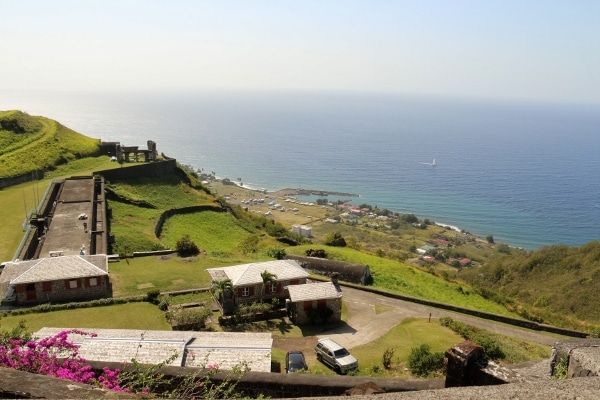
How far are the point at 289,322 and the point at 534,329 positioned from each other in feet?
51.7

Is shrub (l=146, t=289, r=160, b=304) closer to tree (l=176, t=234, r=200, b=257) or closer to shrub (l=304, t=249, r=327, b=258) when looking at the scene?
tree (l=176, t=234, r=200, b=257)

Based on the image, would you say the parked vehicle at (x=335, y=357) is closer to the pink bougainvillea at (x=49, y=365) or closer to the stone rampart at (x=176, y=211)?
the pink bougainvillea at (x=49, y=365)

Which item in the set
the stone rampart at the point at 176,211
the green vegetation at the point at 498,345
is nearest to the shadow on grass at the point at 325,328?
the green vegetation at the point at 498,345

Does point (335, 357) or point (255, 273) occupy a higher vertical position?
point (255, 273)

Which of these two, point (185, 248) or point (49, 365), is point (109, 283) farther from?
point (49, 365)

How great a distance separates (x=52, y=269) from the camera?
87.0 ft

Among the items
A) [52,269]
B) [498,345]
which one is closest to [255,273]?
[52,269]

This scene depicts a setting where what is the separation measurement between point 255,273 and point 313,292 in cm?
374

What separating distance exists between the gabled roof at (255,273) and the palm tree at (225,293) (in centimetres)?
65

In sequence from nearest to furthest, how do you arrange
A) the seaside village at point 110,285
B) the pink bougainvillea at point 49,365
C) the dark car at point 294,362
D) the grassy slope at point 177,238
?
1. the pink bougainvillea at point 49,365
2. the seaside village at point 110,285
3. the dark car at point 294,362
4. the grassy slope at point 177,238

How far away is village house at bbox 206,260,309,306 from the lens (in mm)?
27250

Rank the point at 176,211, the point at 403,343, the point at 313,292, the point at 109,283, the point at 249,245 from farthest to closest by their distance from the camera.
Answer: the point at 176,211
the point at 249,245
the point at 109,283
the point at 313,292
the point at 403,343

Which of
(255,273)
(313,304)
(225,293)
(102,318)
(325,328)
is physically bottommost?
(325,328)

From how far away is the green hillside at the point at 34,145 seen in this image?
53844mm
